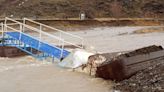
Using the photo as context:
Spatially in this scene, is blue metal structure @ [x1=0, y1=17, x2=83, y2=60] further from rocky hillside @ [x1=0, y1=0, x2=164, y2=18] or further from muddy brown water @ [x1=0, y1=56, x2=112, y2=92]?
rocky hillside @ [x1=0, y1=0, x2=164, y2=18]

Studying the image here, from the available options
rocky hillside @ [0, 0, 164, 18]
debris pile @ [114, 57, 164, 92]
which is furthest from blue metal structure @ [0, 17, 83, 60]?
rocky hillside @ [0, 0, 164, 18]

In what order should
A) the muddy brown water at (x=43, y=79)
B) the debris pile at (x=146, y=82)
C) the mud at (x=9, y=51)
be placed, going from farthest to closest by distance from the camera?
the mud at (x=9, y=51), the muddy brown water at (x=43, y=79), the debris pile at (x=146, y=82)

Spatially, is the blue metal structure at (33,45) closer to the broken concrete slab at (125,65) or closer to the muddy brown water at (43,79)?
the muddy brown water at (43,79)

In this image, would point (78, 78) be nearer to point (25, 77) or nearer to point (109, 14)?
point (25, 77)

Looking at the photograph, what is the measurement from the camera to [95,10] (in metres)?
Answer: 63.8

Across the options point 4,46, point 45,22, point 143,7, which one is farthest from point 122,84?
point 143,7

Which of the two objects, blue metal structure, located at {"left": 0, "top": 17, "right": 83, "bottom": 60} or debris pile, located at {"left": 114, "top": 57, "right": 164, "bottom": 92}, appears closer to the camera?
debris pile, located at {"left": 114, "top": 57, "right": 164, "bottom": 92}

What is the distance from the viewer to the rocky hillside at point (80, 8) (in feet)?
195

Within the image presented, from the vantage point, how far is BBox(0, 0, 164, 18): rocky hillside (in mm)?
59375

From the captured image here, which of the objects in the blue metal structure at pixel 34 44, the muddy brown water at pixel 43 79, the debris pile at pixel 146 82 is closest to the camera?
the debris pile at pixel 146 82

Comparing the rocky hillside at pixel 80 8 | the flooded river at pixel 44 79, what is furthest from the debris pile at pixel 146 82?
the rocky hillside at pixel 80 8

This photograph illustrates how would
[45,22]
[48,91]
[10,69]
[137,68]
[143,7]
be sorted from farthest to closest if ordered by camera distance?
[143,7]
[45,22]
[10,69]
[137,68]
[48,91]

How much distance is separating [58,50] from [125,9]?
159ft

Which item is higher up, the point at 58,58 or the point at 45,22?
the point at 58,58
